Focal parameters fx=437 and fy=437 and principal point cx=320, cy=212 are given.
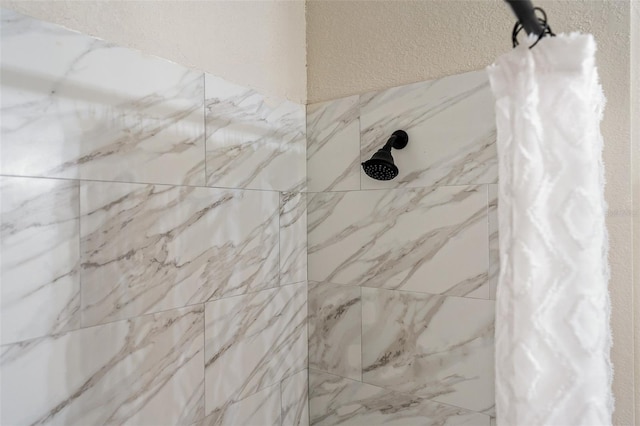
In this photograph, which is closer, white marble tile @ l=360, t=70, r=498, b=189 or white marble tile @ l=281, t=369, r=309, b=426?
white marble tile @ l=360, t=70, r=498, b=189

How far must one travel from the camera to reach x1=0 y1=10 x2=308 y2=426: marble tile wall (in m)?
0.92

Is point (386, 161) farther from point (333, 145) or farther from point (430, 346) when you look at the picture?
point (430, 346)

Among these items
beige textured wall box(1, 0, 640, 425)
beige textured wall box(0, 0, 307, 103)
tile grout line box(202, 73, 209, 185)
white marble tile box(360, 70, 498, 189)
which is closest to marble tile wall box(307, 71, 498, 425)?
white marble tile box(360, 70, 498, 189)

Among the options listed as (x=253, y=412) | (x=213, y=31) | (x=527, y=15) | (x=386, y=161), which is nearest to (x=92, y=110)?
(x=213, y=31)

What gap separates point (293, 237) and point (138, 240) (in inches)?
24.0

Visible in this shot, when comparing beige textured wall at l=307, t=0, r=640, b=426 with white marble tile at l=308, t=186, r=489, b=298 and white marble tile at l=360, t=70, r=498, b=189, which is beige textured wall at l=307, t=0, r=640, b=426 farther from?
white marble tile at l=308, t=186, r=489, b=298

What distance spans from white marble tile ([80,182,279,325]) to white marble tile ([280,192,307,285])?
0.05 meters

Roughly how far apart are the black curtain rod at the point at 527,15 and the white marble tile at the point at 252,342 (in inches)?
41.6

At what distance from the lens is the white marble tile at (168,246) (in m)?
1.04

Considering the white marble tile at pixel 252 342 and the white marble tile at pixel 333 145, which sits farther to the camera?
the white marble tile at pixel 333 145

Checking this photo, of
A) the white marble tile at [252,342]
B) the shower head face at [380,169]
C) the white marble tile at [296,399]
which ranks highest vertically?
the shower head face at [380,169]

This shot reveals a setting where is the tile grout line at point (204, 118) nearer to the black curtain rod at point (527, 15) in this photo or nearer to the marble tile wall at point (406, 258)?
the marble tile wall at point (406, 258)

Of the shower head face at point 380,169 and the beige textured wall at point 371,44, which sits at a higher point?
the beige textured wall at point 371,44

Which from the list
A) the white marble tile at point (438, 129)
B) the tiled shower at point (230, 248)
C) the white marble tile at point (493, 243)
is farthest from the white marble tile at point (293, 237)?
the white marble tile at point (493, 243)
